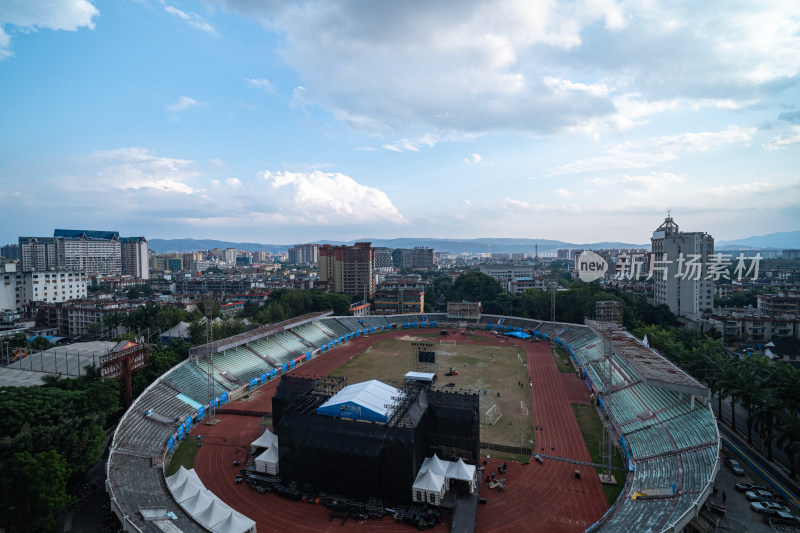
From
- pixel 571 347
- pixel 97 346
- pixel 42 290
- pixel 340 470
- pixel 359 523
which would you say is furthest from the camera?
pixel 42 290

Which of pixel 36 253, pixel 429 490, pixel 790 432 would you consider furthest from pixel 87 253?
pixel 790 432

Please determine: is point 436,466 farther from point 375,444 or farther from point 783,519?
point 783,519

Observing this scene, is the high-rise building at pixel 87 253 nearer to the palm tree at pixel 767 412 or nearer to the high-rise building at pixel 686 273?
the high-rise building at pixel 686 273

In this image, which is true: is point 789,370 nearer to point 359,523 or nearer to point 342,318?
point 359,523

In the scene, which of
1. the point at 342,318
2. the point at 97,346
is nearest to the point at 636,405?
the point at 342,318

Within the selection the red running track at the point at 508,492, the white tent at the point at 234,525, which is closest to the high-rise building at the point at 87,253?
the red running track at the point at 508,492
